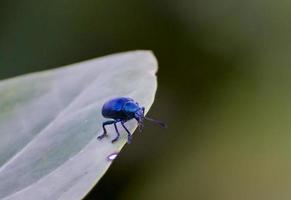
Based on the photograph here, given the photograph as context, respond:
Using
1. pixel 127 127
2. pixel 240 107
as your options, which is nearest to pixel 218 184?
pixel 240 107

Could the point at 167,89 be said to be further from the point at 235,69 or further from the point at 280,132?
the point at 280,132

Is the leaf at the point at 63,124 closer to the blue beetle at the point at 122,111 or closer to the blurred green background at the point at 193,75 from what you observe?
the blue beetle at the point at 122,111

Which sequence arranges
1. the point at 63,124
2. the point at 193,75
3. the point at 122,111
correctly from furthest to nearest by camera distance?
the point at 193,75, the point at 122,111, the point at 63,124

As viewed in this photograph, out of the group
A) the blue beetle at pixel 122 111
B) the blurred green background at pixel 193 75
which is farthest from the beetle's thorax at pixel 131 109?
the blurred green background at pixel 193 75

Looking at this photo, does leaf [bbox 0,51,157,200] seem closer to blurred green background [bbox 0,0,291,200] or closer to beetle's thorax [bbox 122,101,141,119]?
beetle's thorax [bbox 122,101,141,119]

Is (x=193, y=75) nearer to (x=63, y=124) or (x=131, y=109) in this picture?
(x=131, y=109)

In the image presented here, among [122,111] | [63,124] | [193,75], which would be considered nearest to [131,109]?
[122,111]

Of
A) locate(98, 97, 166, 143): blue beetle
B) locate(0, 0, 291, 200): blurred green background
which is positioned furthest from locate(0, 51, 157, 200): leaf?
locate(0, 0, 291, 200): blurred green background
